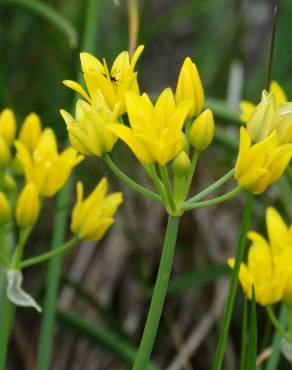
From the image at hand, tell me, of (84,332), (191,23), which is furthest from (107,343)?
(191,23)

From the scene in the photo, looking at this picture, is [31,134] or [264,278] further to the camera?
[31,134]

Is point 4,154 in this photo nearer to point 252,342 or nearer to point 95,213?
point 95,213

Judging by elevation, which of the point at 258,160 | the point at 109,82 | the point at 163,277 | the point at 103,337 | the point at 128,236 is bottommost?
the point at 103,337

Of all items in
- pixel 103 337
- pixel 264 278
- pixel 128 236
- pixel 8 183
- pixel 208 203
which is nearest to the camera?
pixel 208 203

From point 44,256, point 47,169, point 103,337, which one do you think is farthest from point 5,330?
point 103,337

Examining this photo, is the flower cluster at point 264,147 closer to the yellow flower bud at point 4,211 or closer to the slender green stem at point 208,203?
the slender green stem at point 208,203

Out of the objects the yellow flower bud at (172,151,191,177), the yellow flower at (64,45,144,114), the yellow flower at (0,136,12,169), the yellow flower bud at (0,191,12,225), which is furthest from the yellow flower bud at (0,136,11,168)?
the yellow flower bud at (172,151,191,177)

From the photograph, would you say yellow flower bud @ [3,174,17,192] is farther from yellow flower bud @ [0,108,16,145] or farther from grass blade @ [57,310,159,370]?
grass blade @ [57,310,159,370]

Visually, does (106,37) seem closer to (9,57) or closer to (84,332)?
(9,57)
